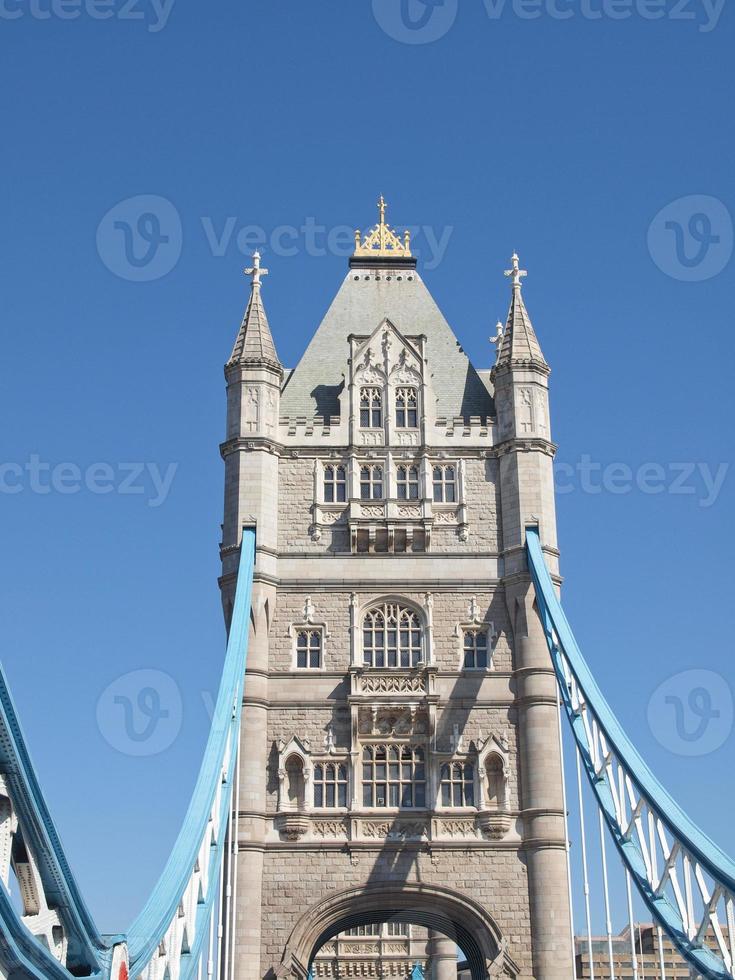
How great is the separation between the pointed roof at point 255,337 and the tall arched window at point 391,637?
738 centimetres

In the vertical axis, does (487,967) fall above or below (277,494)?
below

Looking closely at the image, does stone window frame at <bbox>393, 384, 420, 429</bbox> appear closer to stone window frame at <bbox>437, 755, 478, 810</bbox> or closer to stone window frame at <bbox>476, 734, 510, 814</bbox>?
stone window frame at <bbox>476, 734, 510, 814</bbox>

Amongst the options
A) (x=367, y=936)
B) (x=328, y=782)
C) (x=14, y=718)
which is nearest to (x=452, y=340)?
(x=328, y=782)

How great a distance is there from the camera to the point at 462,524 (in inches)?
1363

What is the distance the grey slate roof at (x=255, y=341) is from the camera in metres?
36.0

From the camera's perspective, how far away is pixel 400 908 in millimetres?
31812

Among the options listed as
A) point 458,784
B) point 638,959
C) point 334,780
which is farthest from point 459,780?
point 638,959

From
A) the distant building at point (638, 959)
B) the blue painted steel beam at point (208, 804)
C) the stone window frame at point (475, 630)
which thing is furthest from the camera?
the distant building at point (638, 959)

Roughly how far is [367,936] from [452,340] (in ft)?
65.9

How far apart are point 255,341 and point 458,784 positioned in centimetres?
1295

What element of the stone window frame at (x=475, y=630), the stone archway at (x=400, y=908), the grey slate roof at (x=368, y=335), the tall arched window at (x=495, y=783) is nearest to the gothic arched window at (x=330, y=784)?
the stone archway at (x=400, y=908)

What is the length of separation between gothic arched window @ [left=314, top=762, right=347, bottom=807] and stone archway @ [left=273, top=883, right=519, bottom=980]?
214cm

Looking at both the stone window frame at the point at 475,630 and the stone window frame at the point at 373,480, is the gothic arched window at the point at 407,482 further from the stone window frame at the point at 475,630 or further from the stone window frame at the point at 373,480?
the stone window frame at the point at 475,630

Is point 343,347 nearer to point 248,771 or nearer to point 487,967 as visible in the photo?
point 248,771
